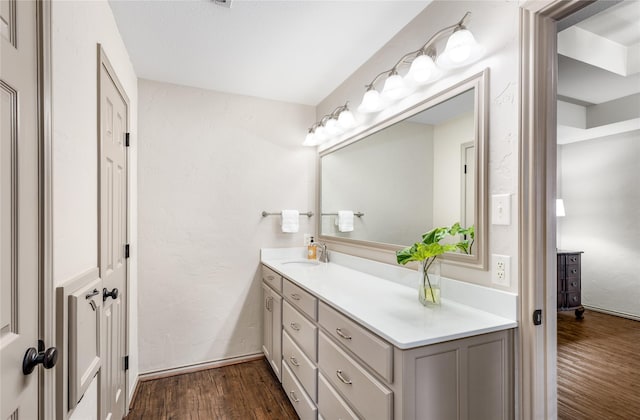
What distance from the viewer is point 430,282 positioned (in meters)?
1.37

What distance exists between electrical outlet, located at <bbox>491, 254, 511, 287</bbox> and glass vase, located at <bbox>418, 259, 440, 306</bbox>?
219 millimetres

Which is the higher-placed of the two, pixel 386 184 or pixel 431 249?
pixel 386 184

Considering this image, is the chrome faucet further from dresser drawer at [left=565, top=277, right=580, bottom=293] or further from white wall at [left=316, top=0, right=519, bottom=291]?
dresser drawer at [left=565, top=277, right=580, bottom=293]

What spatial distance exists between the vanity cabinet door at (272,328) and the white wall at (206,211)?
141 mm

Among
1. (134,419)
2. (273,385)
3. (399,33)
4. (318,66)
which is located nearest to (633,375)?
(273,385)

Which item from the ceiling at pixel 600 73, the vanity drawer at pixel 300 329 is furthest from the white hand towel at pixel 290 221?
the ceiling at pixel 600 73

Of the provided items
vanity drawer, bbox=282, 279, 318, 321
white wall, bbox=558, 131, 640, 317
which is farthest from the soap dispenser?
white wall, bbox=558, 131, 640, 317

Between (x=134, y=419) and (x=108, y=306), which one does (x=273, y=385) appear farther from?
(x=108, y=306)

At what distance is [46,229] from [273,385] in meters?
1.91

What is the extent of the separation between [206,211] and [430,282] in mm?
1882

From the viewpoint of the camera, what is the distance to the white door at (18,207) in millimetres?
664

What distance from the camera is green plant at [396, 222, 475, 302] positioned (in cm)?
131

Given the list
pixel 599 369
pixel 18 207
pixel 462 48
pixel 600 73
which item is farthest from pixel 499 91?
pixel 599 369

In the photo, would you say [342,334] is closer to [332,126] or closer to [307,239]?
[307,239]
